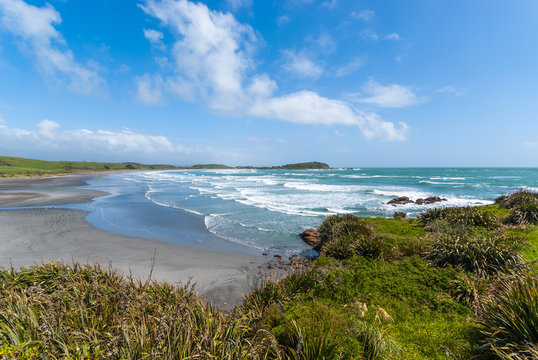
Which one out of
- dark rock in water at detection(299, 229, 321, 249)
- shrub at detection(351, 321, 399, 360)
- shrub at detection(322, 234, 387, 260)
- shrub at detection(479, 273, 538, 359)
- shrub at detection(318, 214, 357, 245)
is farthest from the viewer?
dark rock in water at detection(299, 229, 321, 249)

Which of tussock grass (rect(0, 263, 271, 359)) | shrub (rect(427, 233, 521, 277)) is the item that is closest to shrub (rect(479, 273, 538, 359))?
shrub (rect(427, 233, 521, 277))

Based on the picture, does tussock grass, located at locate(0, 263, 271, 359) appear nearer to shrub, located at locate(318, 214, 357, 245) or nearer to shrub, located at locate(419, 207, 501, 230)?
shrub, located at locate(318, 214, 357, 245)

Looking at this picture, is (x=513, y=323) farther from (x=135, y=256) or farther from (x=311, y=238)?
(x=135, y=256)

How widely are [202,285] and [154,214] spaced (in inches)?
538

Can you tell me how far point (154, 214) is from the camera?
770 inches

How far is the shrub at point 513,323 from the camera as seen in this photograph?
3.34m

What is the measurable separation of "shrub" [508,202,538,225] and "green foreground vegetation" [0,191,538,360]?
263 cm

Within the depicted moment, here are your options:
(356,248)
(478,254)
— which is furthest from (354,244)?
(478,254)

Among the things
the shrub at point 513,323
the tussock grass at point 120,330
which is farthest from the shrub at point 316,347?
the shrub at point 513,323

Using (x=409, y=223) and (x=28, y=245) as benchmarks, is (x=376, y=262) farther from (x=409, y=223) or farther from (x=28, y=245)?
(x=28, y=245)

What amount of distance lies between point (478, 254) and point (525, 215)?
7.93 metres

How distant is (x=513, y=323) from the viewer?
11.4ft

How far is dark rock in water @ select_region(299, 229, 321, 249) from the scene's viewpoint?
12.4m

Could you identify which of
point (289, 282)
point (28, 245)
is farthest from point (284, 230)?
point (28, 245)
